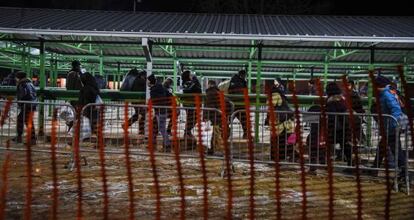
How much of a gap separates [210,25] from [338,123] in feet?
18.1

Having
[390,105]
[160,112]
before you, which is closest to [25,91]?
[160,112]

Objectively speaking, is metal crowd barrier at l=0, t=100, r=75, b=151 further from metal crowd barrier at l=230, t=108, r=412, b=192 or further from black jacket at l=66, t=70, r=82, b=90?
metal crowd barrier at l=230, t=108, r=412, b=192

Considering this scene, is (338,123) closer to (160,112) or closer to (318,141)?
(318,141)

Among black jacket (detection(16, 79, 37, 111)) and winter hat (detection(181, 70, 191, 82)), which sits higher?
winter hat (detection(181, 70, 191, 82))

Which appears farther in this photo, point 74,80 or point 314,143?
point 74,80

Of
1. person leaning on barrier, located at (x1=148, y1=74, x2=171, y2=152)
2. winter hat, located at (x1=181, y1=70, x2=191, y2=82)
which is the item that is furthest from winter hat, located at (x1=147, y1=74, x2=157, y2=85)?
winter hat, located at (x1=181, y1=70, x2=191, y2=82)

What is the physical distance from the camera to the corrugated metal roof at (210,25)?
35.3 feet

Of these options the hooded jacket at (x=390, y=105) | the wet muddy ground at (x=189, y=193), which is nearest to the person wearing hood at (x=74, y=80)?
the wet muddy ground at (x=189, y=193)

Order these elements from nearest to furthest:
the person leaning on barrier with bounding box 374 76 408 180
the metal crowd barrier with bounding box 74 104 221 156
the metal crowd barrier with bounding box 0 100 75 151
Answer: the person leaning on barrier with bounding box 374 76 408 180
the metal crowd barrier with bounding box 74 104 221 156
the metal crowd barrier with bounding box 0 100 75 151

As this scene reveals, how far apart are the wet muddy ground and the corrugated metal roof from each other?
3.14m

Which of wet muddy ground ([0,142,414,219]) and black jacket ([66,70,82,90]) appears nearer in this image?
wet muddy ground ([0,142,414,219])

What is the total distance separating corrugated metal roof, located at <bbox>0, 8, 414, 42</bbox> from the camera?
10766 mm

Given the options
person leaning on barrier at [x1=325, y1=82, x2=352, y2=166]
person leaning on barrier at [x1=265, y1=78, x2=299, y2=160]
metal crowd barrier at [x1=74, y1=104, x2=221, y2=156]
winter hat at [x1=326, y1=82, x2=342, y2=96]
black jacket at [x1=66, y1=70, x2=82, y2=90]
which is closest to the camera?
person leaning on barrier at [x1=325, y1=82, x2=352, y2=166]

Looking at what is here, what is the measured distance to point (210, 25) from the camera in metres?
12.8
